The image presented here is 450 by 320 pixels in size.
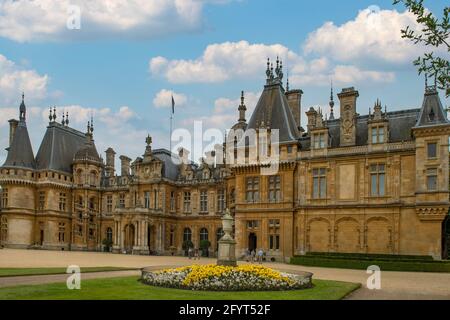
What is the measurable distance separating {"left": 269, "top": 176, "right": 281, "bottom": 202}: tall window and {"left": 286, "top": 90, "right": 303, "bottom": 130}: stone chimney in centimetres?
813

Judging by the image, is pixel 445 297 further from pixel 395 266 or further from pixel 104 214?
pixel 104 214

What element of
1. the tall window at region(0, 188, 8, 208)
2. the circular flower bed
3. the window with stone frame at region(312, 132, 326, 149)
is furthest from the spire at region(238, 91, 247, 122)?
the circular flower bed

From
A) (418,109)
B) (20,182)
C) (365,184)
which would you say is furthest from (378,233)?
(20,182)

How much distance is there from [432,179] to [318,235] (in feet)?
34.5

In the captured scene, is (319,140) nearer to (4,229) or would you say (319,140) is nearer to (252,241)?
(252,241)

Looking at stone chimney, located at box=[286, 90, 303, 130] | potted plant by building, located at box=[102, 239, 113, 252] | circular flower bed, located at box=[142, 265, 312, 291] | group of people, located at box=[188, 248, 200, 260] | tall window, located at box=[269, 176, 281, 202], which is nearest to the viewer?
circular flower bed, located at box=[142, 265, 312, 291]

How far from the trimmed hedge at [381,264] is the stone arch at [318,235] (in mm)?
4578

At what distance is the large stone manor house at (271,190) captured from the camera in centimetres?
3809

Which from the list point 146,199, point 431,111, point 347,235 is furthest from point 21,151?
point 431,111

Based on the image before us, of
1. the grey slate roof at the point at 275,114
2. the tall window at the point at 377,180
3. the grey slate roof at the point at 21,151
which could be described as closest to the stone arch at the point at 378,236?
the tall window at the point at 377,180

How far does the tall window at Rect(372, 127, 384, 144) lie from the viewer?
40.1 meters

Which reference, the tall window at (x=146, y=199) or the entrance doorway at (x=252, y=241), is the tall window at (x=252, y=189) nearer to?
the entrance doorway at (x=252, y=241)

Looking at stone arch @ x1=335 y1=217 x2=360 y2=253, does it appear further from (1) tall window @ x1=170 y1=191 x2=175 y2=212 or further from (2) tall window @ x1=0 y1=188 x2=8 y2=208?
(2) tall window @ x1=0 y1=188 x2=8 y2=208

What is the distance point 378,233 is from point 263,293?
24463mm
